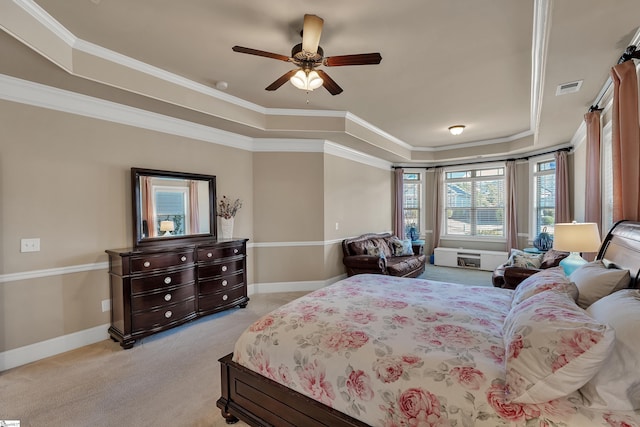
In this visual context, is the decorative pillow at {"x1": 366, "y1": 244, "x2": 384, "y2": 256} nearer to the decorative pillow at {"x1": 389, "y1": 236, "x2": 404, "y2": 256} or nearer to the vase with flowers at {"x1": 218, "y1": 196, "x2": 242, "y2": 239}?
the decorative pillow at {"x1": 389, "y1": 236, "x2": 404, "y2": 256}

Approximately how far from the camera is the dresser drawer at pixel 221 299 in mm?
3703

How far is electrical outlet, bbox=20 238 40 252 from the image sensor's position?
2762mm

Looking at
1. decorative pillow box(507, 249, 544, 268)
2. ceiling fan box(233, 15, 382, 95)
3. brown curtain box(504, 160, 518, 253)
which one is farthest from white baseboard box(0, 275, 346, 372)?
brown curtain box(504, 160, 518, 253)

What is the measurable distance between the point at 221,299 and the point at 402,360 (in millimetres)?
3085

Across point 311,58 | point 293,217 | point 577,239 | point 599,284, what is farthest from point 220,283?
point 577,239

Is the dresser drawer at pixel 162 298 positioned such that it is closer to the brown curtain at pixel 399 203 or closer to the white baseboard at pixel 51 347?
the white baseboard at pixel 51 347

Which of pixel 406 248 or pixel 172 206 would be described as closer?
pixel 172 206

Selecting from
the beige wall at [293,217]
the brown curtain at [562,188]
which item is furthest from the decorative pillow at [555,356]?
the brown curtain at [562,188]

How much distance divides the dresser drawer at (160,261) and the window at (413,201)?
5.86 metres

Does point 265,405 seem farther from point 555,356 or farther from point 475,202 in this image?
point 475,202

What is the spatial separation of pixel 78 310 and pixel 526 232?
26.1ft

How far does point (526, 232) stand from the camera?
253 inches

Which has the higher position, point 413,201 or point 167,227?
point 413,201

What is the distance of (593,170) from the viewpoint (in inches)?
134
